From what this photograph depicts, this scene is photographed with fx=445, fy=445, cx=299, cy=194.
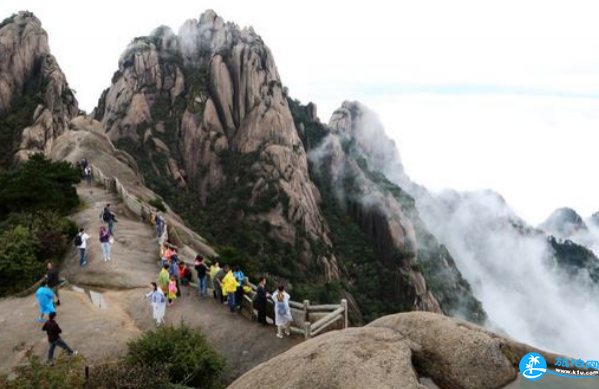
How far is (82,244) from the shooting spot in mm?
21078

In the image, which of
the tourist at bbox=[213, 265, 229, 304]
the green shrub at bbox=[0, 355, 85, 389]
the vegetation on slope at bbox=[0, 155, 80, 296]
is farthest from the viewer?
the vegetation on slope at bbox=[0, 155, 80, 296]

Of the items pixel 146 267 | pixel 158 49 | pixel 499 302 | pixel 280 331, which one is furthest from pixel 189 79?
pixel 499 302

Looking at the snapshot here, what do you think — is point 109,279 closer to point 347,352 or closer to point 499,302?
point 347,352

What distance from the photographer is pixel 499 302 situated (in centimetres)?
15275

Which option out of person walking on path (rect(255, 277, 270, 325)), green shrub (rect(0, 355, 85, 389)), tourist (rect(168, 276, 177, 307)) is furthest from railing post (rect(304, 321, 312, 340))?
tourist (rect(168, 276, 177, 307))

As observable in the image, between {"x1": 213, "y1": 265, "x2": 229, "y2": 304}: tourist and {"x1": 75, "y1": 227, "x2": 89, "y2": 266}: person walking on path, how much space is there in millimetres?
7514

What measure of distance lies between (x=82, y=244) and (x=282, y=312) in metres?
11.7

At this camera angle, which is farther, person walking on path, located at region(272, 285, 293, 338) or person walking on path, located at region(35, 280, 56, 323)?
person walking on path, located at region(35, 280, 56, 323)

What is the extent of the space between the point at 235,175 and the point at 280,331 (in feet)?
263

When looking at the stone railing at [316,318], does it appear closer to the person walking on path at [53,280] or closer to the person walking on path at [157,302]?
the person walking on path at [157,302]

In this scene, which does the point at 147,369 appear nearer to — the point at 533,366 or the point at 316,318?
the point at 316,318

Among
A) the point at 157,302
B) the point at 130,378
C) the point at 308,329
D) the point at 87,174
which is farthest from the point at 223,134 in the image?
the point at 130,378

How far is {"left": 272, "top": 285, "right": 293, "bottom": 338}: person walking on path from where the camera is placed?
47.3ft

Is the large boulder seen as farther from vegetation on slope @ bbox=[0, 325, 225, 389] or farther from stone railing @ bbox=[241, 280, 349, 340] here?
stone railing @ bbox=[241, 280, 349, 340]
